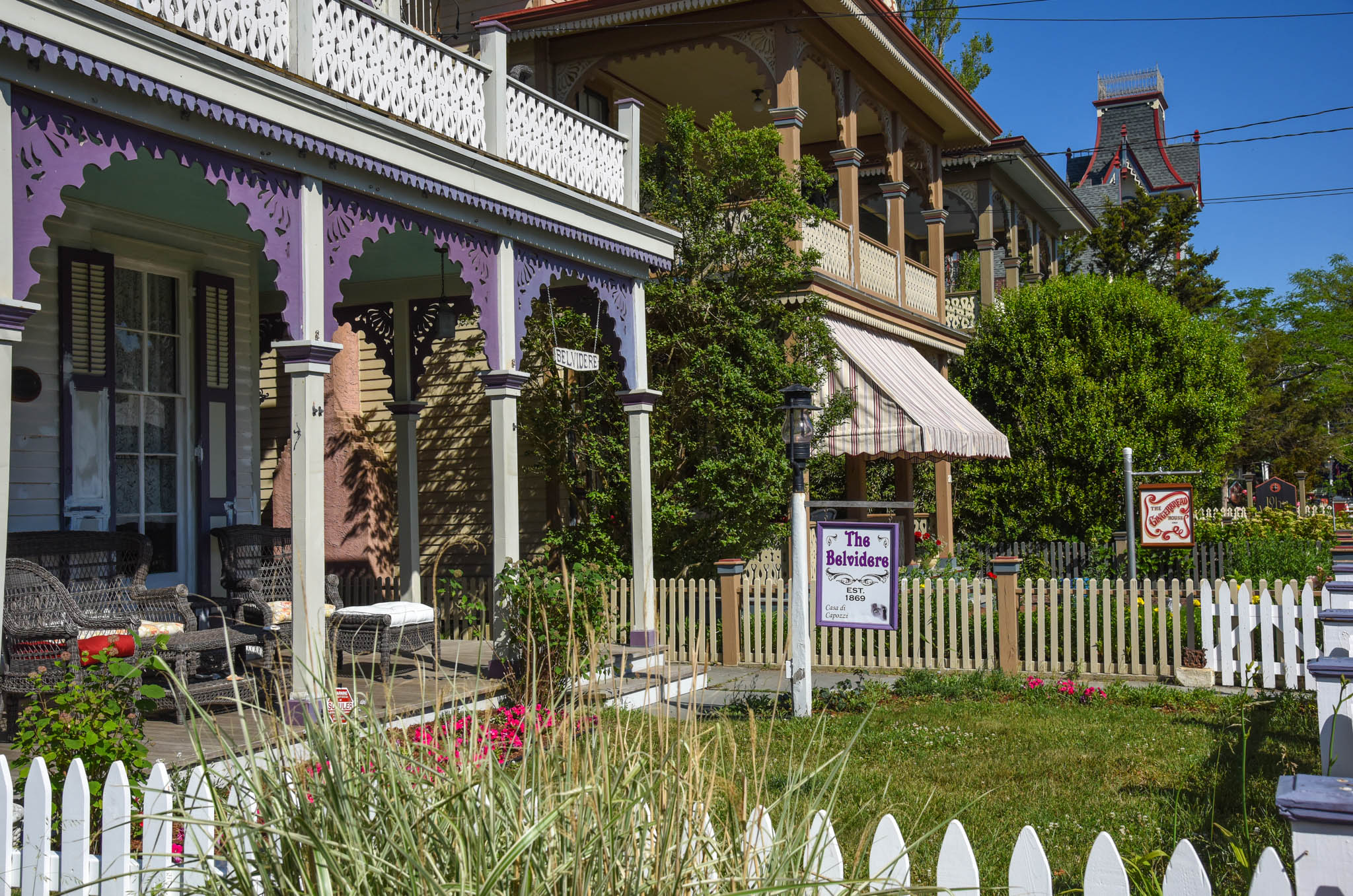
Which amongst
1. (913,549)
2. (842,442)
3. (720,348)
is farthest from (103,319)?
(913,549)

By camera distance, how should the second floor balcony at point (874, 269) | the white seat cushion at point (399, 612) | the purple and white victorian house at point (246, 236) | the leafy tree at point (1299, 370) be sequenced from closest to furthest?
the purple and white victorian house at point (246, 236), the white seat cushion at point (399, 612), the second floor balcony at point (874, 269), the leafy tree at point (1299, 370)

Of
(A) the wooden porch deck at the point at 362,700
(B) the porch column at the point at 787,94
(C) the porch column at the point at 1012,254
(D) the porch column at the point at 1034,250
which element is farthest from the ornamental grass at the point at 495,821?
(D) the porch column at the point at 1034,250

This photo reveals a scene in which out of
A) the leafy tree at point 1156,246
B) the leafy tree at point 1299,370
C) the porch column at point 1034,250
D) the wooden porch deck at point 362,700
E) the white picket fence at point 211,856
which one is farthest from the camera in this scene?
the leafy tree at point 1299,370

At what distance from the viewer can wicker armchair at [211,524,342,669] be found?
384 inches

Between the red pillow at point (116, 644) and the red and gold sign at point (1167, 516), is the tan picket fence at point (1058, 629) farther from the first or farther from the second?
the red pillow at point (116, 644)

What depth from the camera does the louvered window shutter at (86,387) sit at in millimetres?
9227

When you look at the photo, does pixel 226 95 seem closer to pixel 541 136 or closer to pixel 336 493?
pixel 541 136

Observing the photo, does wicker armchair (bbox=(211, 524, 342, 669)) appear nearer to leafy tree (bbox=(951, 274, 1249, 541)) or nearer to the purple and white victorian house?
the purple and white victorian house

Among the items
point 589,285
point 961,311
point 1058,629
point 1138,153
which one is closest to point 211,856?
point 589,285

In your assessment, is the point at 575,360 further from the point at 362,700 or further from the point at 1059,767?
the point at 362,700

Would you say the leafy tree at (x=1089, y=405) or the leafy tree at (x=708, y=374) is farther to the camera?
the leafy tree at (x=1089, y=405)

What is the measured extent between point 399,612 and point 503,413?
206cm

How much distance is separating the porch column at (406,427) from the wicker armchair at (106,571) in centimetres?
368

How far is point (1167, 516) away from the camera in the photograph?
12516 mm
